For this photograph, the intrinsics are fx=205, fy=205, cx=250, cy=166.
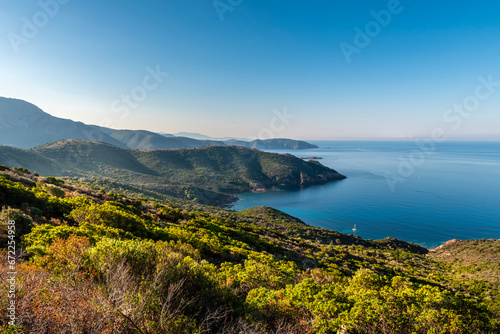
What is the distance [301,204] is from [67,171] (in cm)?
11808

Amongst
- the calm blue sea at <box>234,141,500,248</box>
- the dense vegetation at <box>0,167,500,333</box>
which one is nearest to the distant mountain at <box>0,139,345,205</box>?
the calm blue sea at <box>234,141,500,248</box>

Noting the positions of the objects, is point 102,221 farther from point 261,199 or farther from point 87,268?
point 261,199

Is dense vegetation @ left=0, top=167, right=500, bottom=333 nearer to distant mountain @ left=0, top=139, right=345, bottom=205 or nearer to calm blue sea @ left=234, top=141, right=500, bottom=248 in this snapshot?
calm blue sea @ left=234, top=141, right=500, bottom=248

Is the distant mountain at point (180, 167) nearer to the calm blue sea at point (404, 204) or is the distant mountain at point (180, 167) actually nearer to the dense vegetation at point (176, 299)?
the calm blue sea at point (404, 204)

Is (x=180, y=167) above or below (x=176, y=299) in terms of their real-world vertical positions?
below

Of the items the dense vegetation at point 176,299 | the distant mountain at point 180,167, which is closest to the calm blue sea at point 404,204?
the distant mountain at point 180,167

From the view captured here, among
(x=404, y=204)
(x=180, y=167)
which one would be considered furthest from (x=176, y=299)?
(x=180, y=167)

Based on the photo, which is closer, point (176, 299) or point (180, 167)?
point (176, 299)

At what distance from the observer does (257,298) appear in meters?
7.14

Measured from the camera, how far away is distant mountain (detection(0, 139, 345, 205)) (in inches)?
4053

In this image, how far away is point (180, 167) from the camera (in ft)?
502

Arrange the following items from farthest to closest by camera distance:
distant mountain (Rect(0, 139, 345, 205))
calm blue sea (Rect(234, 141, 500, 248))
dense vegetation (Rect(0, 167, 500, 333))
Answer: distant mountain (Rect(0, 139, 345, 205)) → calm blue sea (Rect(234, 141, 500, 248)) → dense vegetation (Rect(0, 167, 500, 333))

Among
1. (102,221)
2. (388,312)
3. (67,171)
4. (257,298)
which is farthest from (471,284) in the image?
(67,171)

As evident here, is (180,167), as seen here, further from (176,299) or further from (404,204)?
(176,299)
